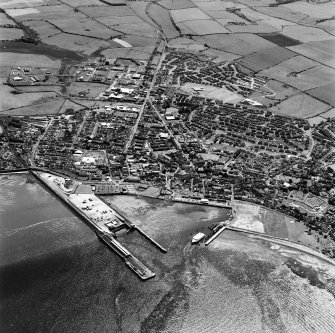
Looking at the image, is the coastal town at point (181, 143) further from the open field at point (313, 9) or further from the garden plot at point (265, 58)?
the open field at point (313, 9)

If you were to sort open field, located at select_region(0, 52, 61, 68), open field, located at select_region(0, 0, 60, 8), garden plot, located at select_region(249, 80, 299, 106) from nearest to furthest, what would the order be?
garden plot, located at select_region(249, 80, 299, 106), open field, located at select_region(0, 52, 61, 68), open field, located at select_region(0, 0, 60, 8)

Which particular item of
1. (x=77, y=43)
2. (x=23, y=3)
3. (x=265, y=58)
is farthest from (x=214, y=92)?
(x=23, y=3)

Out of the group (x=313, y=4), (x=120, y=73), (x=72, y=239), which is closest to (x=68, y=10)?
(x=120, y=73)

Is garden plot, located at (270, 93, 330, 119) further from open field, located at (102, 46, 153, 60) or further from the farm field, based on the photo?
the farm field

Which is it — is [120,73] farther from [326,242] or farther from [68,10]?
[326,242]

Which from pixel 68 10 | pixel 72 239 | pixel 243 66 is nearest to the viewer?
pixel 72 239

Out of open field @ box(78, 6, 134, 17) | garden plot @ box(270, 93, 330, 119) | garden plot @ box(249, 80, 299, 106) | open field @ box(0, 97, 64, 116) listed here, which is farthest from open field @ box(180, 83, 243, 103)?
open field @ box(78, 6, 134, 17)
